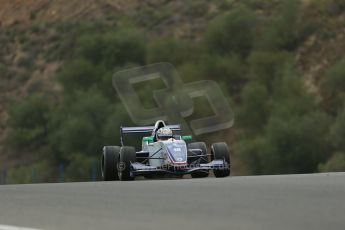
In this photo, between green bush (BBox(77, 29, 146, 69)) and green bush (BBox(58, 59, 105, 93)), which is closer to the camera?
green bush (BBox(58, 59, 105, 93))

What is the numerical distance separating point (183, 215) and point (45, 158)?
50.9 m

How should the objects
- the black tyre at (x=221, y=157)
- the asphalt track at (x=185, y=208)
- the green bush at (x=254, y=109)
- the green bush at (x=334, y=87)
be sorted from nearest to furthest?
1. the asphalt track at (x=185, y=208)
2. the black tyre at (x=221, y=157)
3. the green bush at (x=334, y=87)
4. the green bush at (x=254, y=109)

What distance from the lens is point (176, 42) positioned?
64.9 meters

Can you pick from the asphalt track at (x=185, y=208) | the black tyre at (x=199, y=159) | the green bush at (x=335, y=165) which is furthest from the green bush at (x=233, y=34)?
the asphalt track at (x=185, y=208)

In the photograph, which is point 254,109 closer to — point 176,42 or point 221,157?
point 176,42

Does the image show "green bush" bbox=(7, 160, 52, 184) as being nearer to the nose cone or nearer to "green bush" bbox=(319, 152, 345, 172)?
"green bush" bbox=(319, 152, 345, 172)

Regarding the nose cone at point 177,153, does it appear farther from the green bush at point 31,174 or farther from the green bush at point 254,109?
the green bush at point 31,174

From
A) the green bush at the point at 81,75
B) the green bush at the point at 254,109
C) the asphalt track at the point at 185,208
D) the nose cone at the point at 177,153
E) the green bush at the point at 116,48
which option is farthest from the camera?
the green bush at the point at 116,48

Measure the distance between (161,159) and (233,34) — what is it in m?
37.7

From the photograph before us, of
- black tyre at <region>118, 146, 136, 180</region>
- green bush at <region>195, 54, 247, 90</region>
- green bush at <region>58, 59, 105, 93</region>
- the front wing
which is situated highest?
black tyre at <region>118, 146, 136, 180</region>

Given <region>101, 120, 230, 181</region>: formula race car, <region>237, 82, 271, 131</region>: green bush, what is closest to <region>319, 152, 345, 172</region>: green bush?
<region>237, 82, 271, 131</region>: green bush

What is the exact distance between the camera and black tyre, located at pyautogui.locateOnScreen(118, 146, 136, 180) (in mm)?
24875

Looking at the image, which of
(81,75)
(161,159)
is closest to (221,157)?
(161,159)

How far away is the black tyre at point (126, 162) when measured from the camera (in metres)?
24.9
